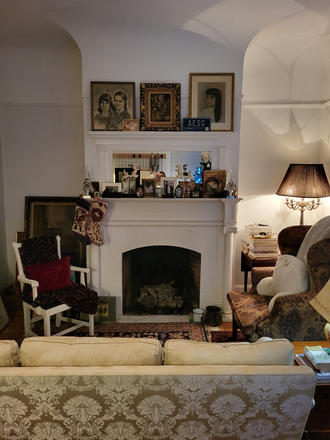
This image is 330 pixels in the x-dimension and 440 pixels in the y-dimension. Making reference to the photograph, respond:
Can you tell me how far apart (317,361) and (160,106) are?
261 cm

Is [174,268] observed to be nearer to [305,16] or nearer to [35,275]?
[35,275]

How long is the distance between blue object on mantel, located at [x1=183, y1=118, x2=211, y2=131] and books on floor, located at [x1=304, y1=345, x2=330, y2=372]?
7.33 feet

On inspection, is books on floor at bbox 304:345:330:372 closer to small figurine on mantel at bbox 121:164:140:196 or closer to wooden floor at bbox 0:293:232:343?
wooden floor at bbox 0:293:232:343

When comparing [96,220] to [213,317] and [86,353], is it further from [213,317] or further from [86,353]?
[86,353]

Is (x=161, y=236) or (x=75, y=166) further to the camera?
(x=75, y=166)

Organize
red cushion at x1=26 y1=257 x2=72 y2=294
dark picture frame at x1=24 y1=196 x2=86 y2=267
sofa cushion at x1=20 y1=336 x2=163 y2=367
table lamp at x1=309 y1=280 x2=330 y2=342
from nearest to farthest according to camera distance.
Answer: table lamp at x1=309 y1=280 x2=330 y2=342, sofa cushion at x1=20 y1=336 x2=163 y2=367, red cushion at x1=26 y1=257 x2=72 y2=294, dark picture frame at x1=24 y1=196 x2=86 y2=267

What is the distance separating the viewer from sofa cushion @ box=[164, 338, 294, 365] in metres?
1.59

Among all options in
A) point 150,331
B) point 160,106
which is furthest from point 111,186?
point 150,331

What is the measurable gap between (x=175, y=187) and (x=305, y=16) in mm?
1915

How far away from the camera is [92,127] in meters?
3.46

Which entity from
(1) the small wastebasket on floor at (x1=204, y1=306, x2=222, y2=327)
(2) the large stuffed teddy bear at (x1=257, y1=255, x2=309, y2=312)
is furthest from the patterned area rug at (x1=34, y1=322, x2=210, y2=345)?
(2) the large stuffed teddy bear at (x1=257, y1=255, x2=309, y2=312)

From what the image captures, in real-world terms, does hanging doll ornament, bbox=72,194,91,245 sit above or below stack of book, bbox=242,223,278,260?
above

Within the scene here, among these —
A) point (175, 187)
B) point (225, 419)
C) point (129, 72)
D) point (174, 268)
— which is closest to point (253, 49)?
point (129, 72)

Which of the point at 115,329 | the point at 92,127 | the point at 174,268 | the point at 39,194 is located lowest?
the point at 115,329
